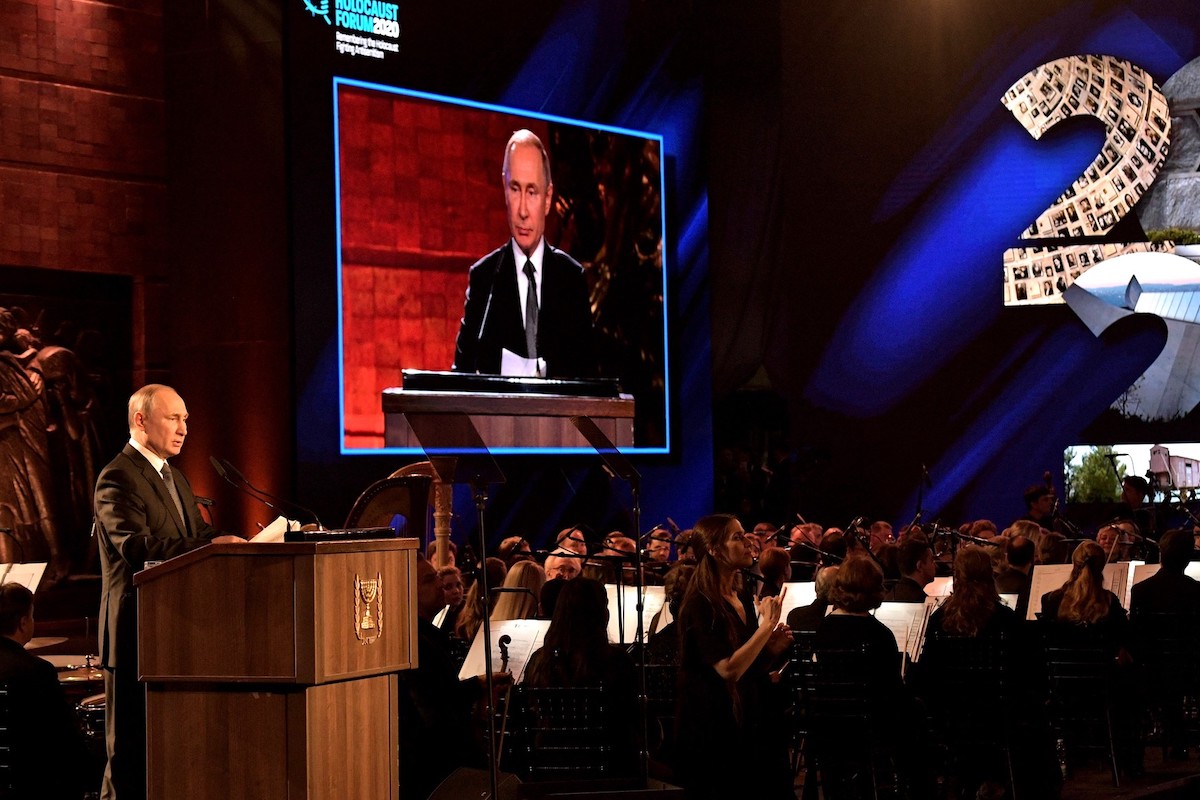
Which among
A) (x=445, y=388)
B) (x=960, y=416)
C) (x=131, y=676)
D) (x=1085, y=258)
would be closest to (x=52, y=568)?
(x=445, y=388)

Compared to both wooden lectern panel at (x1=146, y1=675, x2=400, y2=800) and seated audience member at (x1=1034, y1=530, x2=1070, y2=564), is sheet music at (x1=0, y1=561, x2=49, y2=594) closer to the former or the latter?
wooden lectern panel at (x1=146, y1=675, x2=400, y2=800)

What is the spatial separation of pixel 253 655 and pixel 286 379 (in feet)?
24.3

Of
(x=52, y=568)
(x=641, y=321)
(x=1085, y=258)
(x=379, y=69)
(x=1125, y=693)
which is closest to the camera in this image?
(x=1125, y=693)

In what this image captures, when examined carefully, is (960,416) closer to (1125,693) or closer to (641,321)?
(641,321)

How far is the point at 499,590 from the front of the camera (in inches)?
248

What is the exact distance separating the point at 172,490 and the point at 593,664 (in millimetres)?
1611

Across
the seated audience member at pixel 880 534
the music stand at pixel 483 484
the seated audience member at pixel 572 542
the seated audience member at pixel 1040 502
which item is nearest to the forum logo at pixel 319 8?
the seated audience member at pixel 572 542

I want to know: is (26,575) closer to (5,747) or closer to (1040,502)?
(5,747)

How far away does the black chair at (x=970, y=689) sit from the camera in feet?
21.3

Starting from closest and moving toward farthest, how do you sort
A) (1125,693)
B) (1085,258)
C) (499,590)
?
(499,590) < (1125,693) < (1085,258)

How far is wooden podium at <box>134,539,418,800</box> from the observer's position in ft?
12.6

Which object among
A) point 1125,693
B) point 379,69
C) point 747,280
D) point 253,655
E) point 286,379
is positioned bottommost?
point 1125,693

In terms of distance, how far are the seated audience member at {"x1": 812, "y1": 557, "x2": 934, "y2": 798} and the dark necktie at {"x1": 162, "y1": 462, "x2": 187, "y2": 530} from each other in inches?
103

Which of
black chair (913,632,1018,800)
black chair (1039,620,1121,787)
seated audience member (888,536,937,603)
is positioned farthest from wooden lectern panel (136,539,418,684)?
black chair (1039,620,1121,787)
